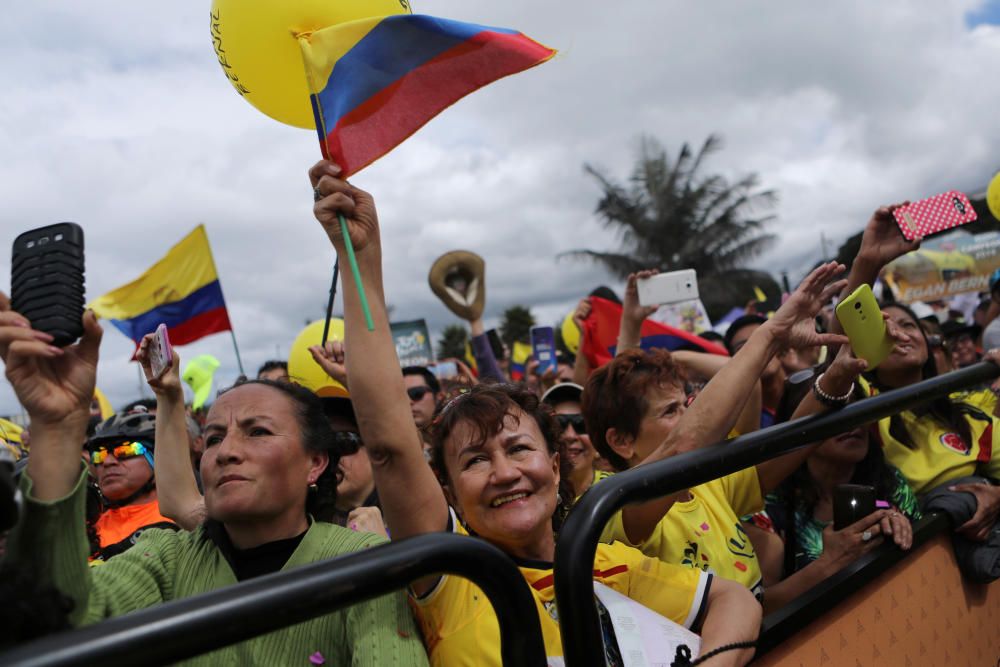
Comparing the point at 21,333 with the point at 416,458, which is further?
the point at 416,458

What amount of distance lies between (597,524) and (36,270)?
97 centimetres

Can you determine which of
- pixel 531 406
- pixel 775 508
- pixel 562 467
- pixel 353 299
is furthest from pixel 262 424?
pixel 775 508

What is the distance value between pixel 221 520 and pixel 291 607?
2.85 ft

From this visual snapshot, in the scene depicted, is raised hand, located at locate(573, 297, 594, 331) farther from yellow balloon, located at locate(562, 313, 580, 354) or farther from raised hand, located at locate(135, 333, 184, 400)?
yellow balloon, located at locate(562, 313, 580, 354)

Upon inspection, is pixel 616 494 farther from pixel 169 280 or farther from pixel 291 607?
pixel 169 280

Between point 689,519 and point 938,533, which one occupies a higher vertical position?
point 689,519

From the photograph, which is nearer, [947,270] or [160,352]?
[160,352]

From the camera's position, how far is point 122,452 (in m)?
3.10

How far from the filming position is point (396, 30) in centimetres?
156

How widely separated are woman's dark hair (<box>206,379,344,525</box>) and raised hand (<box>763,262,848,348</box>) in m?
1.27

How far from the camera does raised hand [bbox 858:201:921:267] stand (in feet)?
8.15

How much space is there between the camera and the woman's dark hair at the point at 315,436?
1811 mm

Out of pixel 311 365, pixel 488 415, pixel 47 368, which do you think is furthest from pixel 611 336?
pixel 47 368

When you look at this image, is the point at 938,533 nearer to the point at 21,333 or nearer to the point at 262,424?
the point at 262,424
